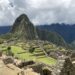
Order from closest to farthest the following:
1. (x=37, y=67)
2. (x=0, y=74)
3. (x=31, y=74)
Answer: (x=0, y=74), (x=31, y=74), (x=37, y=67)

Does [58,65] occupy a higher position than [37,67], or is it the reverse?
[58,65]

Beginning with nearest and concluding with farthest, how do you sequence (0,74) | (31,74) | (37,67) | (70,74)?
(0,74) → (70,74) → (31,74) → (37,67)

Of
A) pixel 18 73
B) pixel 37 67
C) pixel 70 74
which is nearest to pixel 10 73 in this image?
pixel 18 73

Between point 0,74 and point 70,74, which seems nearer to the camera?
point 0,74

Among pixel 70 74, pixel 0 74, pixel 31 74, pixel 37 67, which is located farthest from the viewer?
pixel 37 67

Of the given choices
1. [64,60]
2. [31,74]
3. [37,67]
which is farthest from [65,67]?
[37,67]

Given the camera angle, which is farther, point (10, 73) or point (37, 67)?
point (37, 67)

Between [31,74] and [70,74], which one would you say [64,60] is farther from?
[31,74]

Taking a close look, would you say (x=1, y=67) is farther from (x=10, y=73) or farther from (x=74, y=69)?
(x=74, y=69)
